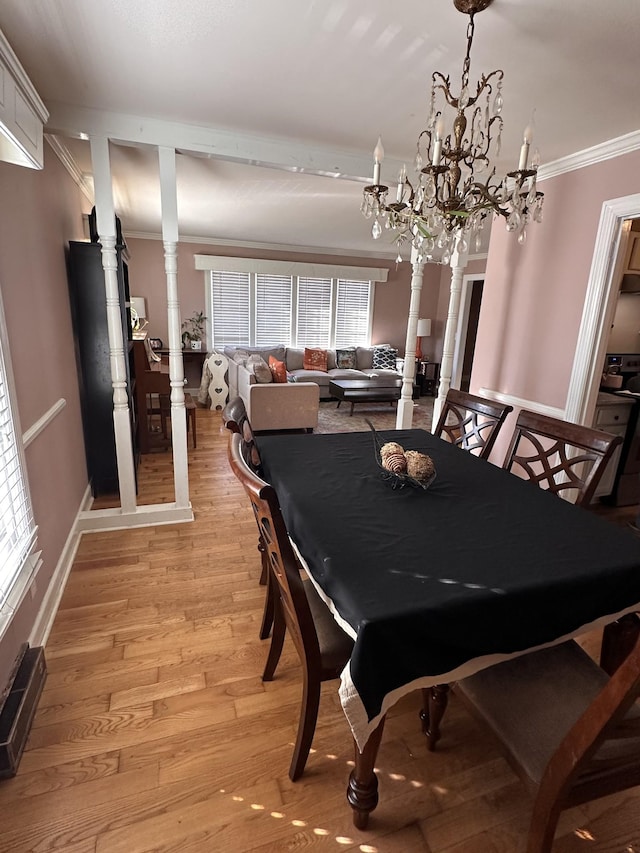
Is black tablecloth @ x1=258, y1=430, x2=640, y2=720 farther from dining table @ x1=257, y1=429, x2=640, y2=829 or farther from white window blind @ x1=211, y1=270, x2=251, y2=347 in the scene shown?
white window blind @ x1=211, y1=270, x2=251, y2=347

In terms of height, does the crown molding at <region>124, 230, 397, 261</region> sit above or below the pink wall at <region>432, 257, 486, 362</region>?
above

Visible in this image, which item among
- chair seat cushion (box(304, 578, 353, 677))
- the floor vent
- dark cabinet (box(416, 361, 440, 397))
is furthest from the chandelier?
dark cabinet (box(416, 361, 440, 397))

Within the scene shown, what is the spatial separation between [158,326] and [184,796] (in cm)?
628

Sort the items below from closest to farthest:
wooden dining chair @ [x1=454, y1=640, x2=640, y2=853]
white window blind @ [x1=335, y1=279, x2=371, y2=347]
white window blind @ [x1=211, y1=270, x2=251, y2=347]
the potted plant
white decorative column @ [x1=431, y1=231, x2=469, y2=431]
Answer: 1. wooden dining chair @ [x1=454, y1=640, x2=640, y2=853]
2. white decorative column @ [x1=431, y1=231, x2=469, y2=431]
3. the potted plant
4. white window blind @ [x1=211, y1=270, x2=251, y2=347]
5. white window blind @ [x1=335, y1=279, x2=371, y2=347]

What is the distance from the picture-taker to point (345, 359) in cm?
722

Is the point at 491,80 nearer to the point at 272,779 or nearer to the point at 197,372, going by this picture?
the point at 272,779

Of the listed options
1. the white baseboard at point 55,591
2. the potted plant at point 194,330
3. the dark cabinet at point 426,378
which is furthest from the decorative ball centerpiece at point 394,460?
the dark cabinet at point 426,378

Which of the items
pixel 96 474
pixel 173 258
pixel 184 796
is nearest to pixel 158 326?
pixel 96 474

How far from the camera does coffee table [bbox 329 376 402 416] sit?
591cm

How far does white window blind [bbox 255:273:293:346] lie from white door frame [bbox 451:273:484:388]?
2866 mm

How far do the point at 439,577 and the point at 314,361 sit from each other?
6052 mm

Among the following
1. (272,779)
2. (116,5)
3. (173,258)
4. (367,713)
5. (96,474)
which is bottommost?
(272,779)

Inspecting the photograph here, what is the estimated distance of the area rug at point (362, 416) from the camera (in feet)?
17.7

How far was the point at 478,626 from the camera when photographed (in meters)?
1.04
